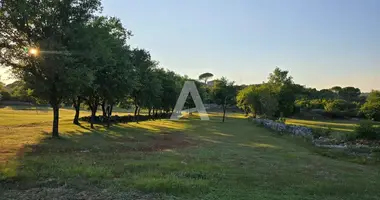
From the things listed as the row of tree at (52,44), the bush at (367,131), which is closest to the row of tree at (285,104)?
the bush at (367,131)

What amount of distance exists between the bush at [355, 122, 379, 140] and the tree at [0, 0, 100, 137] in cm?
2611

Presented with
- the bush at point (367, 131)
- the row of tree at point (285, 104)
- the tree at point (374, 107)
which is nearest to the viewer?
the bush at point (367, 131)

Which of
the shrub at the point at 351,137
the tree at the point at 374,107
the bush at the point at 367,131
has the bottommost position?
the shrub at the point at 351,137

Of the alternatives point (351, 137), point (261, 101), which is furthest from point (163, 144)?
point (261, 101)

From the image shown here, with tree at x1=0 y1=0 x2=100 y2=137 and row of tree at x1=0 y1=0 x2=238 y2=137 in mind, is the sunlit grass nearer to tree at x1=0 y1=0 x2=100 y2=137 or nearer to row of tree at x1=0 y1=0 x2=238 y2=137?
row of tree at x1=0 y1=0 x2=238 y2=137

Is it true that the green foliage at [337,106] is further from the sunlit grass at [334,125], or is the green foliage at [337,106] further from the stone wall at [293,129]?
the stone wall at [293,129]

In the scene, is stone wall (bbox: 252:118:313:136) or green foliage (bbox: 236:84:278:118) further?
green foliage (bbox: 236:84:278:118)

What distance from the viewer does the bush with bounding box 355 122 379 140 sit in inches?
1178

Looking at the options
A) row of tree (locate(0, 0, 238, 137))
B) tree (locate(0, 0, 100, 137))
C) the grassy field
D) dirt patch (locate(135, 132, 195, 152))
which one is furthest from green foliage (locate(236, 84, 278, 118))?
tree (locate(0, 0, 100, 137))

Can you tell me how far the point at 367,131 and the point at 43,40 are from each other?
2932cm

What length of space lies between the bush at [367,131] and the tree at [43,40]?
26.1 meters

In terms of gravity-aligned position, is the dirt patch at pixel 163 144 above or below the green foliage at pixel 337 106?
below

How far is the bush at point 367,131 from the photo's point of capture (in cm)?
2992

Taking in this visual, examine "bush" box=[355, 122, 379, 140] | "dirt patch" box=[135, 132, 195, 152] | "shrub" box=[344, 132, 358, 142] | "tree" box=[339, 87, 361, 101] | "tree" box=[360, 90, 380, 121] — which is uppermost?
"tree" box=[339, 87, 361, 101]
